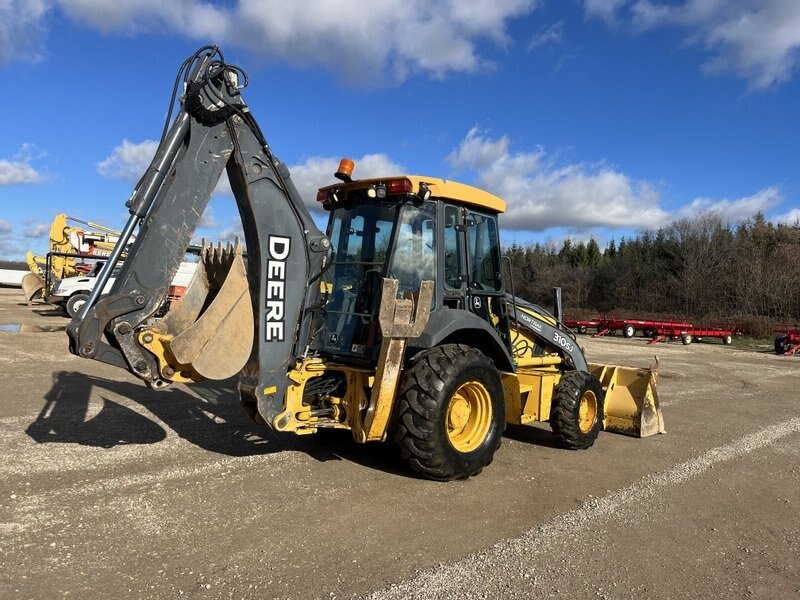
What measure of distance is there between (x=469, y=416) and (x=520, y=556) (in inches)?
68.6

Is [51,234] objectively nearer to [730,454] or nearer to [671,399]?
[671,399]

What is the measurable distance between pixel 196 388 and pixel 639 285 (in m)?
44.8

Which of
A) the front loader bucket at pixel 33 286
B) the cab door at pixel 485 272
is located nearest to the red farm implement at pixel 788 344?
the cab door at pixel 485 272

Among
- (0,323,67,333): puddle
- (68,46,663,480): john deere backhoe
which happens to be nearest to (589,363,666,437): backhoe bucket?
(68,46,663,480): john deere backhoe

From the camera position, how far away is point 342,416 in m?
5.18

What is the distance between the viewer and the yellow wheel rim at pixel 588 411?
6820 mm

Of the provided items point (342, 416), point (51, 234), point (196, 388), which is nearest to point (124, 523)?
point (342, 416)

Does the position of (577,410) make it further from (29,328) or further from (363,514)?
(29,328)

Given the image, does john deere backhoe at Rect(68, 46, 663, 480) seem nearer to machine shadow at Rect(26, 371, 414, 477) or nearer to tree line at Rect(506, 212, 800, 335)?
machine shadow at Rect(26, 371, 414, 477)

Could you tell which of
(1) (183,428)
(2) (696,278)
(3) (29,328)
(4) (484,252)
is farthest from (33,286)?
(2) (696,278)

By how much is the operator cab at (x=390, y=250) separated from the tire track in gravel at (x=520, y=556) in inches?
77.6

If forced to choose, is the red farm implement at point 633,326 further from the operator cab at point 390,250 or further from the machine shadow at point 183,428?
the operator cab at point 390,250

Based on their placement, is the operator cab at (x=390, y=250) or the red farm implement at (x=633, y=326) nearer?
the operator cab at (x=390, y=250)

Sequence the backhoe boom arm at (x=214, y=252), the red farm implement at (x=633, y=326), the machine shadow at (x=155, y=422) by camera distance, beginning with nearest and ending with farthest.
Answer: the backhoe boom arm at (x=214, y=252) → the machine shadow at (x=155, y=422) → the red farm implement at (x=633, y=326)
